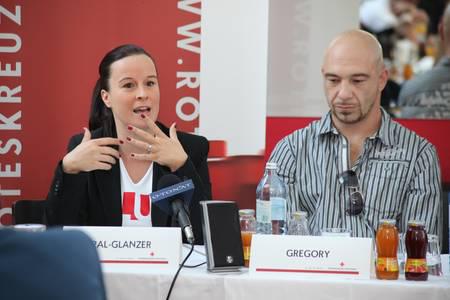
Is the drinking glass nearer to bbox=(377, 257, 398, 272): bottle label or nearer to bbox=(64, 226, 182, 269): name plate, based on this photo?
bbox=(377, 257, 398, 272): bottle label

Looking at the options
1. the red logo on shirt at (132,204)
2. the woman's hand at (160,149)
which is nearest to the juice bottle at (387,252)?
the woman's hand at (160,149)

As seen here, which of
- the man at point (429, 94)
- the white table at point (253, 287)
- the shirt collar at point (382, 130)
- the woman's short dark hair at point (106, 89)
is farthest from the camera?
the man at point (429, 94)

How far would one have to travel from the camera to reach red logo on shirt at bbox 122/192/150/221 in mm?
2977

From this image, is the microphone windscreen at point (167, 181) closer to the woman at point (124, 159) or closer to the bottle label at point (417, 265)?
the woman at point (124, 159)

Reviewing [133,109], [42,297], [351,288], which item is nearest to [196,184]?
[133,109]

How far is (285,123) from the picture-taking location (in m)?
4.30

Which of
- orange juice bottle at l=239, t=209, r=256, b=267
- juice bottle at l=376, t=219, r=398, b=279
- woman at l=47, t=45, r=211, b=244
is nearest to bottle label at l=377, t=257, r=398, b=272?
juice bottle at l=376, t=219, r=398, b=279

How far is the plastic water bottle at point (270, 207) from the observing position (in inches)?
102

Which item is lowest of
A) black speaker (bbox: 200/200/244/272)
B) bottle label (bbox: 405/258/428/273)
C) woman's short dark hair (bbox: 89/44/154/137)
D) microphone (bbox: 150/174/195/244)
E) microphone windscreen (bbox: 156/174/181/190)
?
bottle label (bbox: 405/258/428/273)

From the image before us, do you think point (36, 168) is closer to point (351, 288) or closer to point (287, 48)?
point (287, 48)

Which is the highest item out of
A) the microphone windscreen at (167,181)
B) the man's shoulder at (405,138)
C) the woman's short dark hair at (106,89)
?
the woman's short dark hair at (106,89)

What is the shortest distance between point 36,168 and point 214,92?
3.55 feet

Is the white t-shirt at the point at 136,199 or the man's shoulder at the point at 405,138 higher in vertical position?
the man's shoulder at the point at 405,138

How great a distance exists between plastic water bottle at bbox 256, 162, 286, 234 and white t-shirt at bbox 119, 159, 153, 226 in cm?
47
